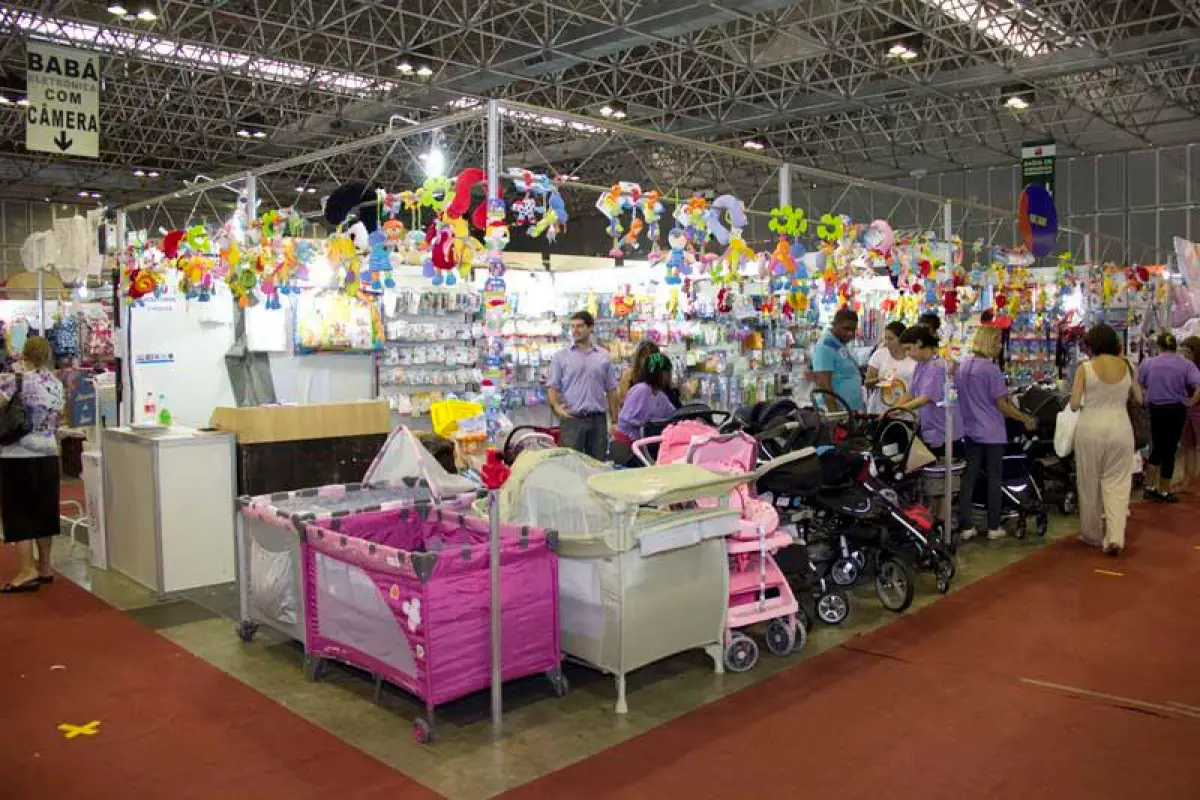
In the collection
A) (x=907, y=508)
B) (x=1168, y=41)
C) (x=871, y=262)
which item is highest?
(x=1168, y=41)

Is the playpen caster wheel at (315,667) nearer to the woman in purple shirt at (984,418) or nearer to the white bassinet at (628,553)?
the white bassinet at (628,553)

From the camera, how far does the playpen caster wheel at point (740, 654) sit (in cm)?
439

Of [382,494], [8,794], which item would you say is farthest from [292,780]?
[382,494]

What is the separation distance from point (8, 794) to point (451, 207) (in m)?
3.27

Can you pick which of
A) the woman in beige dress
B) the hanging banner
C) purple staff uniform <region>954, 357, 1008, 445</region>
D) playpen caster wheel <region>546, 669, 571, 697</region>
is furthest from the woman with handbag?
the hanging banner

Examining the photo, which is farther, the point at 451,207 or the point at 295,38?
the point at 295,38

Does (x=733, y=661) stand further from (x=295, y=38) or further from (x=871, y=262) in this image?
(x=295, y=38)

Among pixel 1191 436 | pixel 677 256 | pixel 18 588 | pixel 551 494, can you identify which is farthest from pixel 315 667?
pixel 1191 436

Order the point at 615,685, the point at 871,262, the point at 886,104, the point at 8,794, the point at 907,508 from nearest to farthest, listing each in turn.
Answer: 1. the point at 8,794
2. the point at 615,685
3. the point at 907,508
4. the point at 871,262
5. the point at 886,104

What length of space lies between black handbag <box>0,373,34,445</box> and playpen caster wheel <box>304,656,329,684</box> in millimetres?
2498

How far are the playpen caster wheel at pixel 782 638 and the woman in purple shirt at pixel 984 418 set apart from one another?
2.83m

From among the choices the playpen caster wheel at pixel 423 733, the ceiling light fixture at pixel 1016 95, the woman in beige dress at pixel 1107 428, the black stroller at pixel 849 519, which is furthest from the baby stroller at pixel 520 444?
the ceiling light fixture at pixel 1016 95

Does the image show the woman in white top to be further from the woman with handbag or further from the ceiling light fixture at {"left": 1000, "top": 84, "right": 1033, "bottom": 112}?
the ceiling light fixture at {"left": 1000, "top": 84, "right": 1033, "bottom": 112}

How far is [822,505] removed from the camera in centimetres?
531
